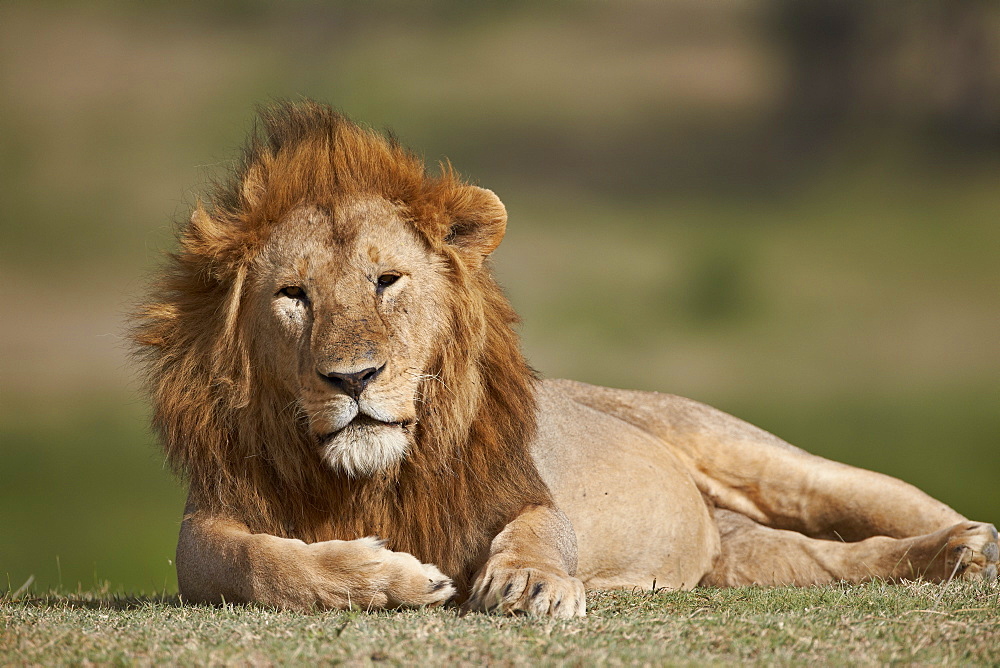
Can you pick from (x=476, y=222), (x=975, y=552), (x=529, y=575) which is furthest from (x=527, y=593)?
(x=975, y=552)

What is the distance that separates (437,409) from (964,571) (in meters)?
2.22

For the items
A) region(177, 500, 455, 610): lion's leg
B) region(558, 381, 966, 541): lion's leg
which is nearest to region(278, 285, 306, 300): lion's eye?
region(177, 500, 455, 610): lion's leg

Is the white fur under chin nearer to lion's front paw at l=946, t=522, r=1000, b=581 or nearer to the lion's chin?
the lion's chin

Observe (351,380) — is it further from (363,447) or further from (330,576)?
(330,576)

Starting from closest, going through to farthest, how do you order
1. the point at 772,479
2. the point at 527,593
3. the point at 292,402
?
the point at 527,593
the point at 292,402
the point at 772,479

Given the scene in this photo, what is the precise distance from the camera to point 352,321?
3654 mm

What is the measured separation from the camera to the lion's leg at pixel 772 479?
5371 mm

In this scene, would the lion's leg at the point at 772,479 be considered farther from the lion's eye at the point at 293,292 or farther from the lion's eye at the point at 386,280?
the lion's eye at the point at 293,292

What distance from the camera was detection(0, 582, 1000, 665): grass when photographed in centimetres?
282

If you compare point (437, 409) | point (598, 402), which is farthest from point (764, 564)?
point (437, 409)

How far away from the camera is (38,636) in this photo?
3.18 metres

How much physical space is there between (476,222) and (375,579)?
145cm

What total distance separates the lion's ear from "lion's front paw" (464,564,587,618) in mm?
1266

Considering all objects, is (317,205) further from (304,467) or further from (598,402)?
(598,402)
